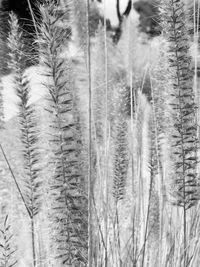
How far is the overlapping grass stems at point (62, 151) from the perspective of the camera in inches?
45.0

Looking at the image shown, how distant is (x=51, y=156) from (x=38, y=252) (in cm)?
138

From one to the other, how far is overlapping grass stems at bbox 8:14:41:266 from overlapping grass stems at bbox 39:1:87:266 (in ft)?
0.68

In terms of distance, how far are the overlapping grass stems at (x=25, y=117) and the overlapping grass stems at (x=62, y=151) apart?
207 mm

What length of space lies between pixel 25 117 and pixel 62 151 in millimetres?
392

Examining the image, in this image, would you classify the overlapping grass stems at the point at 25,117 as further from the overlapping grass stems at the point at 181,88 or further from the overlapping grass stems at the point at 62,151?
the overlapping grass stems at the point at 181,88

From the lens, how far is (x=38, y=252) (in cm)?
257

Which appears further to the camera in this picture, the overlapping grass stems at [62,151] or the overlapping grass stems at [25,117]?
the overlapping grass stems at [25,117]

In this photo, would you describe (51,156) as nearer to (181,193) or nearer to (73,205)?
(73,205)

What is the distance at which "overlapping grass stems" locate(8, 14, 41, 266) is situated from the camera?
1448 mm

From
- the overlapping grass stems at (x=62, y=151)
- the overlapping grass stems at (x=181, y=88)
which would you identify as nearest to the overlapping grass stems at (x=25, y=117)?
the overlapping grass stems at (x=62, y=151)

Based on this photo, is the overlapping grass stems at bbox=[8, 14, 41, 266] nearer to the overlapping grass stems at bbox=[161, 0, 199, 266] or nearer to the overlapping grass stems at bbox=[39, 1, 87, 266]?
the overlapping grass stems at bbox=[39, 1, 87, 266]

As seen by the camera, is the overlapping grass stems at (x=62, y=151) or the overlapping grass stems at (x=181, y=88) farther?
the overlapping grass stems at (x=181, y=88)

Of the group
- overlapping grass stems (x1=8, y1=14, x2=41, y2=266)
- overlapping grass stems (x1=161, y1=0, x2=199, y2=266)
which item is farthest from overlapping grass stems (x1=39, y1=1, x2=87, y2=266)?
overlapping grass stems (x1=161, y1=0, x2=199, y2=266)

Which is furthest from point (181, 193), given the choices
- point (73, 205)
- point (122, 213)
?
point (122, 213)
